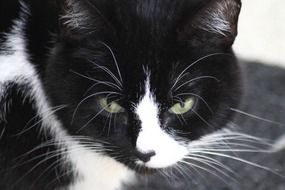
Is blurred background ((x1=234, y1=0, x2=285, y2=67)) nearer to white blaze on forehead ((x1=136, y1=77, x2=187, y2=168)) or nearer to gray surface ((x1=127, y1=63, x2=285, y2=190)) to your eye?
gray surface ((x1=127, y1=63, x2=285, y2=190))

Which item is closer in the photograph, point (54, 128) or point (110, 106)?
point (110, 106)

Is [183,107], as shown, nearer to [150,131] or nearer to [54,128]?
[150,131]

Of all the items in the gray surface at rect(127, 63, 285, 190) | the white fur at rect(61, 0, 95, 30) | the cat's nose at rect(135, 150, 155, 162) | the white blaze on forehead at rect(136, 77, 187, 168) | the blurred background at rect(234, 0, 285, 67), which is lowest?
the gray surface at rect(127, 63, 285, 190)

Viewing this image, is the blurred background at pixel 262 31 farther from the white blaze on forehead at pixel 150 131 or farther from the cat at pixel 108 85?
the white blaze on forehead at pixel 150 131

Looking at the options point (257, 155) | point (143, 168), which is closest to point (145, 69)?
point (143, 168)

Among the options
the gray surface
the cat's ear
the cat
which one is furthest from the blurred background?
the cat's ear

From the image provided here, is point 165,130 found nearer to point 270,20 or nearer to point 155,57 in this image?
point 155,57

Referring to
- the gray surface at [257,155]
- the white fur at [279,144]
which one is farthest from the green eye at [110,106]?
the white fur at [279,144]

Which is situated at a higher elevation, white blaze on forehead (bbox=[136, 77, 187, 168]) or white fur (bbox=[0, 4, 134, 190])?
white blaze on forehead (bbox=[136, 77, 187, 168])
